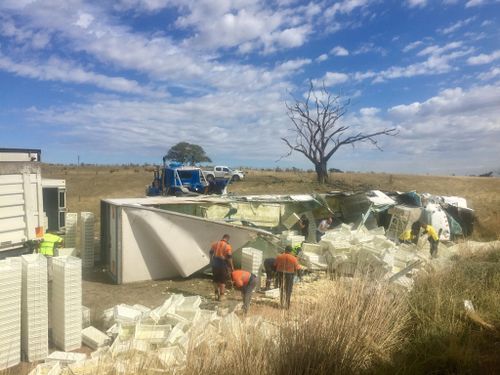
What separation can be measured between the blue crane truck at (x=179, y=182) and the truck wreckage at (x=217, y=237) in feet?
22.4

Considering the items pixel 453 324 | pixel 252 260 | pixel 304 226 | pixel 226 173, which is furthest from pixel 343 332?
pixel 226 173

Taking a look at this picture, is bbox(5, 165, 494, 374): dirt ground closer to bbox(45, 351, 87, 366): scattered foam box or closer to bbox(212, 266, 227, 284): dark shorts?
bbox(45, 351, 87, 366): scattered foam box

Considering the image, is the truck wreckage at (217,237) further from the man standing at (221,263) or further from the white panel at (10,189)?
the white panel at (10,189)

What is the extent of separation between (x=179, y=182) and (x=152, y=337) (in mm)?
14693

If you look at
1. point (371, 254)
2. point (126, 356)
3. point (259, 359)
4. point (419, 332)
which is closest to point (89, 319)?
point (126, 356)

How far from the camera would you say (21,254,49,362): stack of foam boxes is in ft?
17.3

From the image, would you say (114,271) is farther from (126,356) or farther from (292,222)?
(126,356)

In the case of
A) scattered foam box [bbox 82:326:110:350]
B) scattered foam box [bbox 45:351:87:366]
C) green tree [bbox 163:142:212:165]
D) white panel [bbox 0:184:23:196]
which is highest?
green tree [bbox 163:142:212:165]

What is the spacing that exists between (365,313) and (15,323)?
420cm

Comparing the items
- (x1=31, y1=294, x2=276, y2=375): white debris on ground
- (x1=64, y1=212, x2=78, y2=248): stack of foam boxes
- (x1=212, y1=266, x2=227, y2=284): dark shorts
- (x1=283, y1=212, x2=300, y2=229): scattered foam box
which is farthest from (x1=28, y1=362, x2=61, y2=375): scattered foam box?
(x1=283, y1=212, x2=300, y2=229): scattered foam box

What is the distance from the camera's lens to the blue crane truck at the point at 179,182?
1945 centimetres

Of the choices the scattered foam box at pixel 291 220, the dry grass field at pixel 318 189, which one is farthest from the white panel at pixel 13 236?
the dry grass field at pixel 318 189

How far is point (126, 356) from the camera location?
130 inches

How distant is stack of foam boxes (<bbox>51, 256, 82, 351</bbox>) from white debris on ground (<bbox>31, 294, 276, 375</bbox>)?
0.93ft
